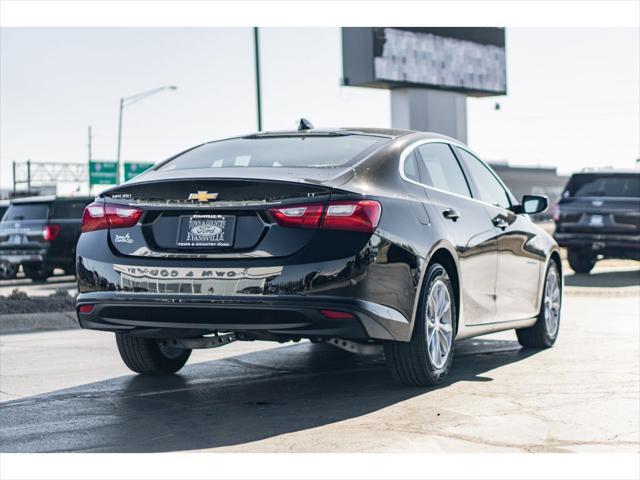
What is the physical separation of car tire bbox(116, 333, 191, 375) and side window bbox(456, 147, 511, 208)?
252cm

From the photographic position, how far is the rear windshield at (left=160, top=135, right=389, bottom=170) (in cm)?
669

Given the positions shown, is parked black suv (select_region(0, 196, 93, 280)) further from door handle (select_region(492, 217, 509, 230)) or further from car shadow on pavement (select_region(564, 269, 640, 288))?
door handle (select_region(492, 217, 509, 230))

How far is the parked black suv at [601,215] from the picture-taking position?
60.5 feet

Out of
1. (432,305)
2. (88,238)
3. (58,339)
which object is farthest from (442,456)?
(58,339)

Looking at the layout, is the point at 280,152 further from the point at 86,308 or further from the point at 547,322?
the point at 547,322

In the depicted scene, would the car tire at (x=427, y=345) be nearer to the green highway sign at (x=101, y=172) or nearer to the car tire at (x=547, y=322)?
the car tire at (x=547, y=322)

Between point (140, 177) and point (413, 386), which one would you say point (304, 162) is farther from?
point (413, 386)

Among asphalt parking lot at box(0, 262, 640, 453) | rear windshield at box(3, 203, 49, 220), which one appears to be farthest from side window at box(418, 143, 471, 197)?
rear windshield at box(3, 203, 49, 220)

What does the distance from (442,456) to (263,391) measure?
7.18 ft

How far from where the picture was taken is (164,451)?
16.8 feet

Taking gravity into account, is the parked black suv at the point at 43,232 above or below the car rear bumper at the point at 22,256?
above

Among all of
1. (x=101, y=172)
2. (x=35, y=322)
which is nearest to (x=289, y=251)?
(x=35, y=322)

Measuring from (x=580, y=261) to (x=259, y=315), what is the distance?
48.2 ft

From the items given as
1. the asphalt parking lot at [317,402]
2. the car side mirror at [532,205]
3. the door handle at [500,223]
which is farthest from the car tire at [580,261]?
the door handle at [500,223]
